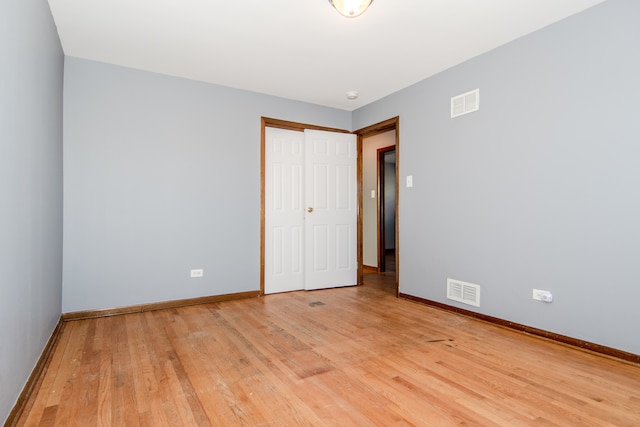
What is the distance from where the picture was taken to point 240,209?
13.0 ft

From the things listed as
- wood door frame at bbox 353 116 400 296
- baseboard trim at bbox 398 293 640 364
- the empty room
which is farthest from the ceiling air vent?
baseboard trim at bbox 398 293 640 364

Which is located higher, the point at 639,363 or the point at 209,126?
the point at 209,126

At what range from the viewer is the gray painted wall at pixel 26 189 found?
1491 millimetres

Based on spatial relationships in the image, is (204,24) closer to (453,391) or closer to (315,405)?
(315,405)

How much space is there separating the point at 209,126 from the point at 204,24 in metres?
1.32

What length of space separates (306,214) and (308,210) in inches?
2.4

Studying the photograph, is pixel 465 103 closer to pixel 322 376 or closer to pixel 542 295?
pixel 542 295

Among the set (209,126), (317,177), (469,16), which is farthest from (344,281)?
(469,16)

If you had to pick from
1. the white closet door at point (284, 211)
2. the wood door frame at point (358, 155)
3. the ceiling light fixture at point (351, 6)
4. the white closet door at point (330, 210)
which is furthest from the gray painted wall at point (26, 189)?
the white closet door at point (330, 210)

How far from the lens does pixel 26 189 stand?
1.85 m

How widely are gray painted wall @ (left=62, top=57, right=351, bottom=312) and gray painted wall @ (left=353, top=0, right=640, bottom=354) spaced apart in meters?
2.09

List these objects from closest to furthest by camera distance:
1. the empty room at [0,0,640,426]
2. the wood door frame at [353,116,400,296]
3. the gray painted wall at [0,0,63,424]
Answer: the gray painted wall at [0,0,63,424] → the empty room at [0,0,640,426] → the wood door frame at [353,116,400,296]

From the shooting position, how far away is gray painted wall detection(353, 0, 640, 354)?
2258 millimetres

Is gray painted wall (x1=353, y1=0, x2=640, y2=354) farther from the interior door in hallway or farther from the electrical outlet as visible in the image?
the interior door in hallway
